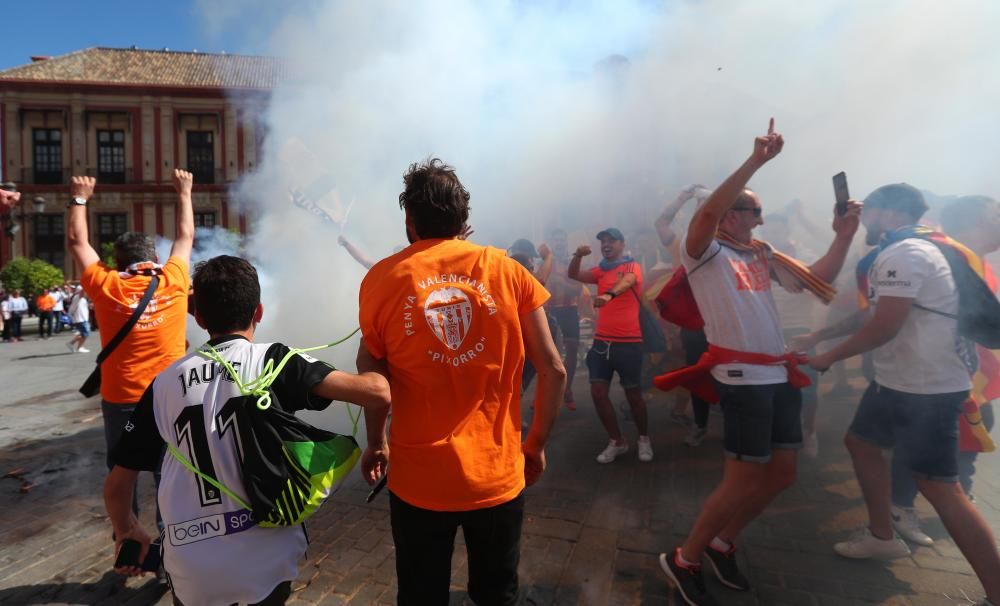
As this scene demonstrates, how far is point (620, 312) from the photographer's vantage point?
3.88m

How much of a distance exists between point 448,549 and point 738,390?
1.38 meters

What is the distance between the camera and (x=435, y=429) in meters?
1.46

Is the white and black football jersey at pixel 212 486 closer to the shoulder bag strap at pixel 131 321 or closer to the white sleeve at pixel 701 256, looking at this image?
the shoulder bag strap at pixel 131 321

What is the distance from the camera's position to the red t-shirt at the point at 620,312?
3.85 metres

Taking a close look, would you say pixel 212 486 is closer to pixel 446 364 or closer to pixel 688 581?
pixel 446 364

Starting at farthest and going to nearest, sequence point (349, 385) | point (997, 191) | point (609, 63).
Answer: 1. point (609, 63)
2. point (997, 191)
3. point (349, 385)

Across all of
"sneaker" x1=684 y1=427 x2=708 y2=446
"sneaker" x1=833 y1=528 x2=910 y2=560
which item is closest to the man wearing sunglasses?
"sneaker" x1=833 y1=528 x2=910 y2=560

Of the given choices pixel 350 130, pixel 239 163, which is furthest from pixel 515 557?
pixel 239 163

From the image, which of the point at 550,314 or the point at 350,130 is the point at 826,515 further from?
the point at 350,130

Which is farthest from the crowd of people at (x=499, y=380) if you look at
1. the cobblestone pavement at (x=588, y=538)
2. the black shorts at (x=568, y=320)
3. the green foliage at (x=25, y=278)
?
the green foliage at (x=25, y=278)

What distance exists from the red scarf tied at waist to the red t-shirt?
4.60 ft

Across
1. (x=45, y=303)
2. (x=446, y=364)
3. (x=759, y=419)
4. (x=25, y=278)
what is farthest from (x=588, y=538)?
(x=25, y=278)

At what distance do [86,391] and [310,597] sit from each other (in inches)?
56.1

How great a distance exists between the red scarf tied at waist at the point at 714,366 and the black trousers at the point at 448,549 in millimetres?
1182
